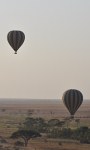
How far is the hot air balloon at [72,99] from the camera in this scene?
44.1 meters

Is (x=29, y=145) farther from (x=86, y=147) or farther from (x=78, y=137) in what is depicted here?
(x=78, y=137)

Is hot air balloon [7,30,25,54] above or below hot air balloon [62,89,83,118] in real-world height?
above

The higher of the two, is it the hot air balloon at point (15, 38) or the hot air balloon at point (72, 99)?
the hot air balloon at point (15, 38)

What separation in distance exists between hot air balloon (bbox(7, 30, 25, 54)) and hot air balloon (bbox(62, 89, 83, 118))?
7.61m

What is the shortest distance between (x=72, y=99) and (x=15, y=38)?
28.4 ft

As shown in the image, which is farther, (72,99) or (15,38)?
(72,99)

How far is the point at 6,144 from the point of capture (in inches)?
2188

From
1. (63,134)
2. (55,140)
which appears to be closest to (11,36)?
(55,140)

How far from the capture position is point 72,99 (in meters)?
44.6

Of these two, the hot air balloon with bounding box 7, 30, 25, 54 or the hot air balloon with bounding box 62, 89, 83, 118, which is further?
the hot air balloon with bounding box 62, 89, 83, 118

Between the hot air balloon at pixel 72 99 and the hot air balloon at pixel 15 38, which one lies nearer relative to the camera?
the hot air balloon at pixel 15 38

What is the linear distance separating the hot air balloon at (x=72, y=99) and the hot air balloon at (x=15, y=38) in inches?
299

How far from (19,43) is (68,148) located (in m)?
17.1

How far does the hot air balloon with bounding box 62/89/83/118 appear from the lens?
44.1 meters
